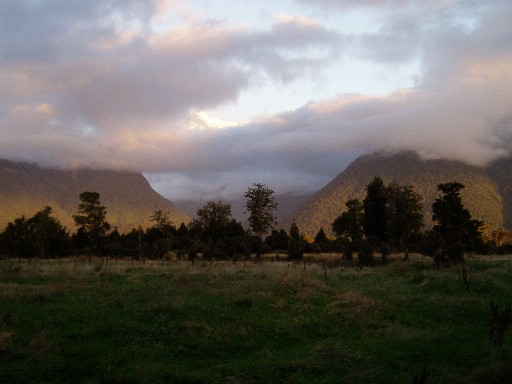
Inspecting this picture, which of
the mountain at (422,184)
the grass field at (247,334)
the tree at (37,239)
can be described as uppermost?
the mountain at (422,184)

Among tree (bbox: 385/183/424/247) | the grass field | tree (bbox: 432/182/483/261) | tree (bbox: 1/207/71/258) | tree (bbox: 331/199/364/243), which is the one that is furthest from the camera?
tree (bbox: 331/199/364/243)

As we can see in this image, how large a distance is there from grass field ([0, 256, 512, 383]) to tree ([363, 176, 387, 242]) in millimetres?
43748

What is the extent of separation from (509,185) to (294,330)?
456 feet

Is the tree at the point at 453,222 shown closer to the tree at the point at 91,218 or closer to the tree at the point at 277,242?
the tree at the point at 277,242

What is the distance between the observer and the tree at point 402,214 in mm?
56469

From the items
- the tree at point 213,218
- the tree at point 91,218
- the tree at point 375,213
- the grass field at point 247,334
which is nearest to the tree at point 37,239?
the tree at point 91,218

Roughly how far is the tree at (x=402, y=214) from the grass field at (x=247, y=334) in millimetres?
37602

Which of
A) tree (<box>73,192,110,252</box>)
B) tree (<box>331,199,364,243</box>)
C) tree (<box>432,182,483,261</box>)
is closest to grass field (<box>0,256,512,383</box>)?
tree (<box>432,182,483,261</box>)

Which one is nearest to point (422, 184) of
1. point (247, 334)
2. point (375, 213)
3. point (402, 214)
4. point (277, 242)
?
point (375, 213)

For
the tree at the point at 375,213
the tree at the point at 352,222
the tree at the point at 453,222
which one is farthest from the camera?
the tree at the point at 352,222

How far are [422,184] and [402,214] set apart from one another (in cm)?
8206

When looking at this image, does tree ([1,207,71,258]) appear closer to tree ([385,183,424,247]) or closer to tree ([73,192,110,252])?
tree ([73,192,110,252])

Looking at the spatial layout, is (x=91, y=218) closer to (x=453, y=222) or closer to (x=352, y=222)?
(x=352, y=222)

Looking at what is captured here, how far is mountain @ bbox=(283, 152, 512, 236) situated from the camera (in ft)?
372
